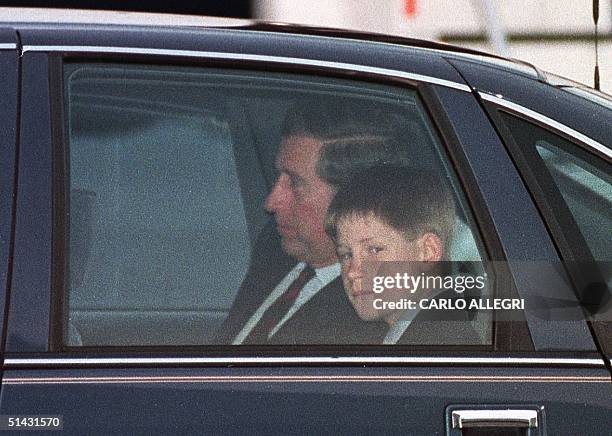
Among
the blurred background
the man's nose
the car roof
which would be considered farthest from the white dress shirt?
the blurred background

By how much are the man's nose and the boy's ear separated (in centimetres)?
24

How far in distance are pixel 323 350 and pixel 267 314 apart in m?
0.11

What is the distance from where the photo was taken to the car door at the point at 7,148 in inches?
85.5

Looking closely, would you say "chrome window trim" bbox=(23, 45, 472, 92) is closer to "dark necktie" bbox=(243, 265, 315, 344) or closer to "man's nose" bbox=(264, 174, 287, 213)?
"man's nose" bbox=(264, 174, 287, 213)

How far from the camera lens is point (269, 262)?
2324 millimetres

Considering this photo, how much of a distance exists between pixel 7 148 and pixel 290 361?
21.5 inches

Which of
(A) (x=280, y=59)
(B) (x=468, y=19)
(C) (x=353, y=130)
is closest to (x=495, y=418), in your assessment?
(C) (x=353, y=130)

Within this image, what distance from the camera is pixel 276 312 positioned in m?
2.26

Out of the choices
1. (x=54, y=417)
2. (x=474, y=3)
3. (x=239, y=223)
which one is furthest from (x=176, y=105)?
(x=474, y=3)

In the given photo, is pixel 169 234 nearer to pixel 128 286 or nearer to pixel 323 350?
pixel 128 286

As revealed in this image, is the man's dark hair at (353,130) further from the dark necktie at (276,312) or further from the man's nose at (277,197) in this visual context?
the dark necktie at (276,312)

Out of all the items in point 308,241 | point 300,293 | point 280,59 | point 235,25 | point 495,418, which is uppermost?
point 235,25

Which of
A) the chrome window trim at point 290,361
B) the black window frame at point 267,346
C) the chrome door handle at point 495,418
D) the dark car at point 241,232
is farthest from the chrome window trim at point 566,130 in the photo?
the chrome door handle at point 495,418

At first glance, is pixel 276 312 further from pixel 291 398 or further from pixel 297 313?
pixel 291 398
